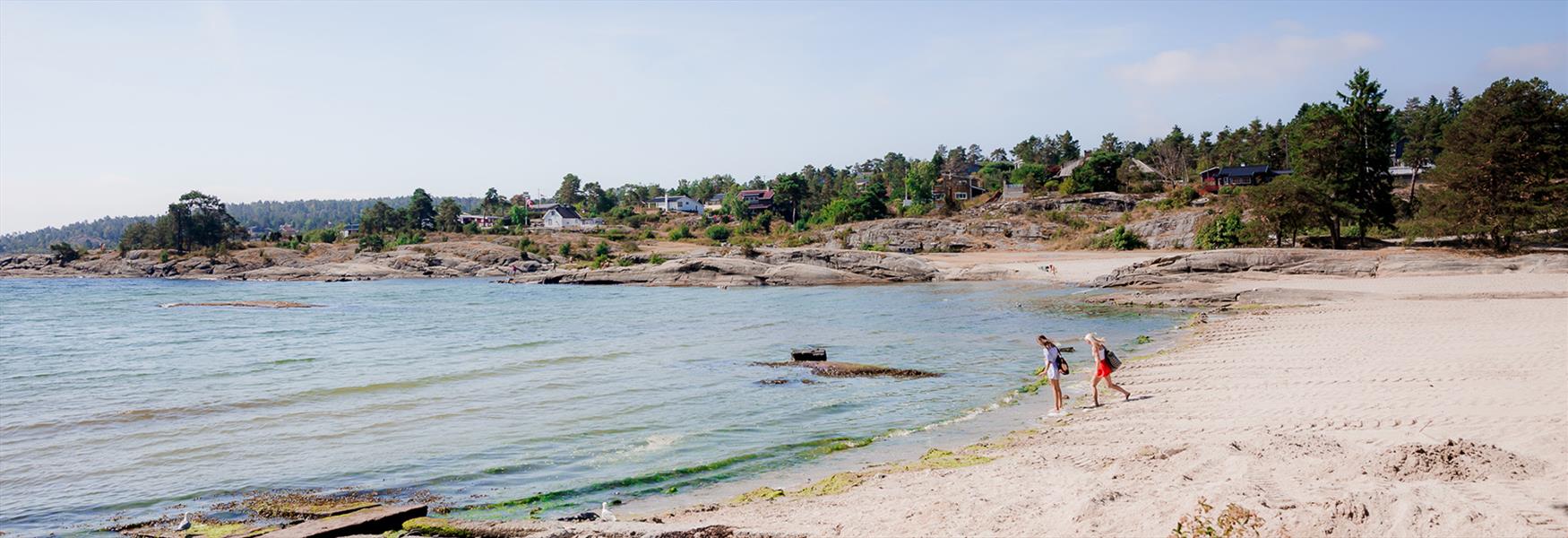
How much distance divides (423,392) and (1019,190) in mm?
85740

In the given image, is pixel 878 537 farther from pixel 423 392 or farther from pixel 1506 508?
pixel 423 392

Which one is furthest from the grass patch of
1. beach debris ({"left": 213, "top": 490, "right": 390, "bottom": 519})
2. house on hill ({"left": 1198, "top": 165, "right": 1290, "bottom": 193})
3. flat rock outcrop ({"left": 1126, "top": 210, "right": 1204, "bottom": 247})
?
house on hill ({"left": 1198, "top": 165, "right": 1290, "bottom": 193})

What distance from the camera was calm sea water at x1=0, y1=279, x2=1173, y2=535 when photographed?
1234 centimetres

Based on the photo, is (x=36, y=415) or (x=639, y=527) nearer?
(x=639, y=527)

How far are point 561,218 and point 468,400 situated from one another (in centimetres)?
11816

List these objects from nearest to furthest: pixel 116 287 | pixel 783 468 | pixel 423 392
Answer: pixel 783 468
pixel 423 392
pixel 116 287

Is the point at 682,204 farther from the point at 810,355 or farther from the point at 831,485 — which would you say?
the point at 831,485

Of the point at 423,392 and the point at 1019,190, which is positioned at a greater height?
the point at 1019,190

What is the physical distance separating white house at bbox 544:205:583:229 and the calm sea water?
8994cm

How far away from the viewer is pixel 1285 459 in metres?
9.38

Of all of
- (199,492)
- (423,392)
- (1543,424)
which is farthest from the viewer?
(423,392)

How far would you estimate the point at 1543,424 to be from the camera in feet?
33.5

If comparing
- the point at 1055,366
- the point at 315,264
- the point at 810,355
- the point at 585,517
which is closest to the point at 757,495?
the point at 585,517

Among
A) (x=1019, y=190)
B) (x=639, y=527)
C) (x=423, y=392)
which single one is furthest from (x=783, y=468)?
(x=1019, y=190)
